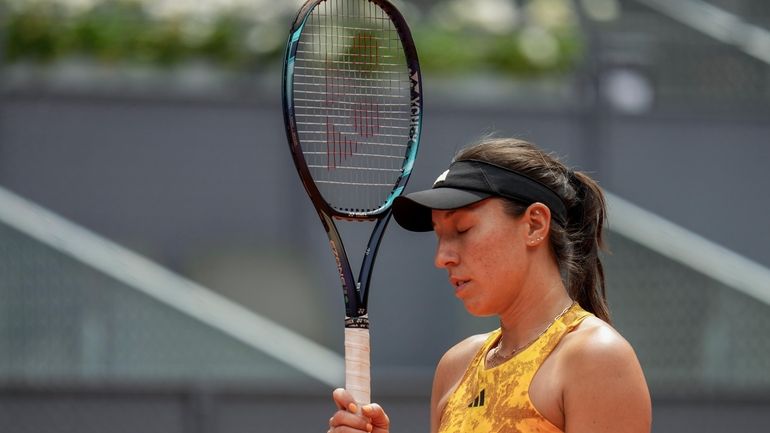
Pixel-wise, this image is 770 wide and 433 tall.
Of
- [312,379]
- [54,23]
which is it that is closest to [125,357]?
[312,379]

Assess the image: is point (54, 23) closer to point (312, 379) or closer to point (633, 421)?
point (312, 379)

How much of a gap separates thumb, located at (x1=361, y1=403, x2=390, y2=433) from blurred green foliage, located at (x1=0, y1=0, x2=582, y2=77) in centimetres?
375

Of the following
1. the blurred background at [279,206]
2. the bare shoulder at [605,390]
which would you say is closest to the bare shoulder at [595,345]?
the bare shoulder at [605,390]

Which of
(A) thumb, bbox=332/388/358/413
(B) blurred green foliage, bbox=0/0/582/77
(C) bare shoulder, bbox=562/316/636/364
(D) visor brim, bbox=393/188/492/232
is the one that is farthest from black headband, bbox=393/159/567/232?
(B) blurred green foliage, bbox=0/0/582/77

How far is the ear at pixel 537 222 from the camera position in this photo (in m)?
2.35

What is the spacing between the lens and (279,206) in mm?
5949

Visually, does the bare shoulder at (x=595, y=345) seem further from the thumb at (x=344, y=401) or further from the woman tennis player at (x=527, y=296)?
the thumb at (x=344, y=401)

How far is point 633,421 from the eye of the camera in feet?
7.02

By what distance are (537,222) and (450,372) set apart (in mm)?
386

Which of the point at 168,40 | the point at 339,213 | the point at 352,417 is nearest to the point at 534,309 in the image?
the point at 352,417

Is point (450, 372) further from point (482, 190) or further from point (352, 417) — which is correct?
point (482, 190)

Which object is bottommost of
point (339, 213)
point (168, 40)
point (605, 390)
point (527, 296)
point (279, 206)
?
point (279, 206)

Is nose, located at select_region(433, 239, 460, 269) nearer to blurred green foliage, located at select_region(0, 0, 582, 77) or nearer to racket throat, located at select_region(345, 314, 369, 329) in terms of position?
racket throat, located at select_region(345, 314, 369, 329)

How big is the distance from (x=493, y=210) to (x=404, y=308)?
11.4 feet
